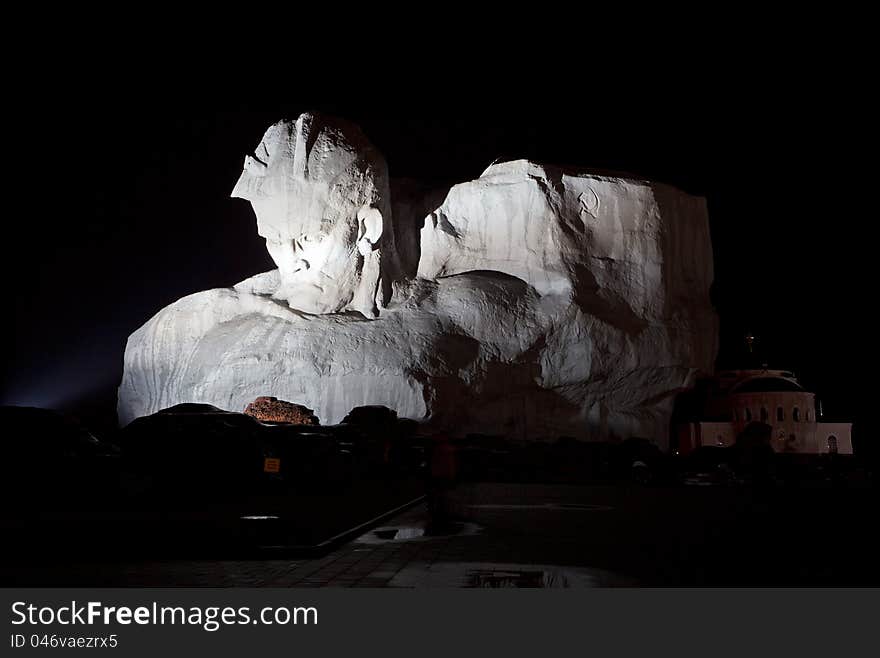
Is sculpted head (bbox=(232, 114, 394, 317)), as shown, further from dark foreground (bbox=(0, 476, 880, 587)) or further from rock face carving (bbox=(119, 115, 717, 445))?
dark foreground (bbox=(0, 476, 880, 587))

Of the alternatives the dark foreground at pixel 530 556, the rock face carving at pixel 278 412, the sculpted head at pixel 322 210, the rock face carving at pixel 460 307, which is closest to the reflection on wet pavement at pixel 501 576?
the dark foreground at pixel 530 556

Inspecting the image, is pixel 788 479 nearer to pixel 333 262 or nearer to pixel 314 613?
pixel 333 262

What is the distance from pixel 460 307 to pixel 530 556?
24.5 m

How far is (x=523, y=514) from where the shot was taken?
14.2 m

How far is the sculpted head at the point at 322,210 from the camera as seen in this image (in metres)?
34.5

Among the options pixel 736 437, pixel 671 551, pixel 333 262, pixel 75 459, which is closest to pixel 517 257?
pixel 333 262

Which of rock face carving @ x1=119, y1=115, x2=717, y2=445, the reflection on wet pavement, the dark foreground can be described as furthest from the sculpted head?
the reflection on wet pavement

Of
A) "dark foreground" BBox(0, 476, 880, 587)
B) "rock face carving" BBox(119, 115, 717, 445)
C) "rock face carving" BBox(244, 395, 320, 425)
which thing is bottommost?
"dark foreground" BBox(0, 476, 880, 587)

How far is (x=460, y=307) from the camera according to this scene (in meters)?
33.2

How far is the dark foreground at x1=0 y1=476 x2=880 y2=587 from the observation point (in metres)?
7.30

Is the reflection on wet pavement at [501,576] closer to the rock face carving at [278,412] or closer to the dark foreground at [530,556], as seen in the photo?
the dark foreground at [530,556]

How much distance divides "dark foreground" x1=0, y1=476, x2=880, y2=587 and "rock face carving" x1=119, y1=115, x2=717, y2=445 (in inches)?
681

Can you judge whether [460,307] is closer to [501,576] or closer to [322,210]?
[322,210]

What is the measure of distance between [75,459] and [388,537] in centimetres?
477
